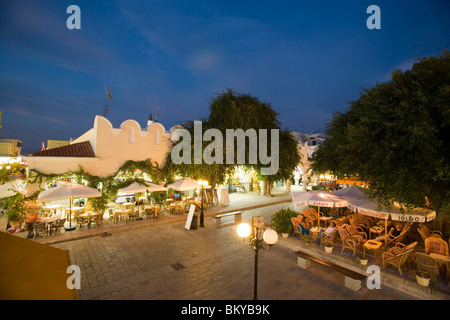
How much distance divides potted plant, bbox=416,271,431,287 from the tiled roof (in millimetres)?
16636

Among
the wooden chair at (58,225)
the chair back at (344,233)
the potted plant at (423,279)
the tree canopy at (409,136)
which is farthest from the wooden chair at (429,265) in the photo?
the wooden chair at (58,225)

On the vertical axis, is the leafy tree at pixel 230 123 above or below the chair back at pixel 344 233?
above

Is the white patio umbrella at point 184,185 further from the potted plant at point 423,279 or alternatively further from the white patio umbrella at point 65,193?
the potted plant at point 423,279

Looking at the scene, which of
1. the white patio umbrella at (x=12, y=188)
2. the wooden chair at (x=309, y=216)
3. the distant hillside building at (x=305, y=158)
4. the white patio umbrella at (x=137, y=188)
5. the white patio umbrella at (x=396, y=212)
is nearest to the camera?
the white patio umbrella at (x=396, y=212)

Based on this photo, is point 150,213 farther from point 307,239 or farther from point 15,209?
point 307,239

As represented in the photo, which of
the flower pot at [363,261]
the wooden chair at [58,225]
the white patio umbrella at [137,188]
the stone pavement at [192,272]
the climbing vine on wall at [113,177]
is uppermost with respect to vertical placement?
the climbing vine on wall at [113,177]

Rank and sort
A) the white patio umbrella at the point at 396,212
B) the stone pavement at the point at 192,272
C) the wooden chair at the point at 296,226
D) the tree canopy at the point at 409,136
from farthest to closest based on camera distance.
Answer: the wooden chair at the point at 296,226 < the white patio umbrella at the point at 396,212 < the tree canopy at the point at 409,136 < the stone pavement at the point at 192,272

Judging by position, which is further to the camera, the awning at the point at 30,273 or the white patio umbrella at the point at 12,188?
the white patio umbrella at the point at 12,188

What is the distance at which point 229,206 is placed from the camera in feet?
58.4

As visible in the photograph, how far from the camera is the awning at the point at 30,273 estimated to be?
261 centimetres

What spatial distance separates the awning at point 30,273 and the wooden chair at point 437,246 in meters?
10.4

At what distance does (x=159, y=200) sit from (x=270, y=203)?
32.2ft
